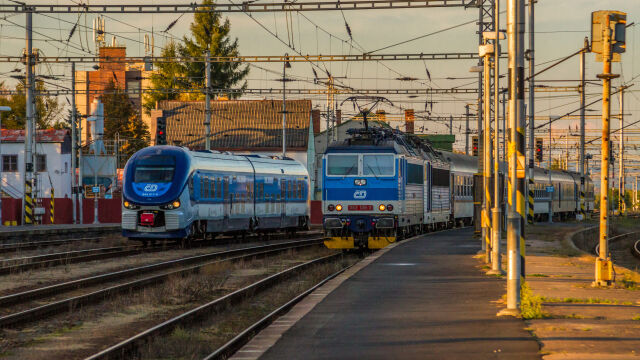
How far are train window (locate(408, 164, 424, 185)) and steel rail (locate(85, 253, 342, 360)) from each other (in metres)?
8.12

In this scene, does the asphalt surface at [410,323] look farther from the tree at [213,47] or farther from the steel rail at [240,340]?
the tree at [213,47]

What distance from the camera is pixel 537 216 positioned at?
67.1 meters

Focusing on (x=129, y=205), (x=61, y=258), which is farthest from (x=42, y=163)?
(x=61, y=258)

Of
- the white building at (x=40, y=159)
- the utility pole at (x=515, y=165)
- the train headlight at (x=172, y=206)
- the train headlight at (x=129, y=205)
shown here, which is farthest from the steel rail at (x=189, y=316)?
the white building at (x=40, y=159)

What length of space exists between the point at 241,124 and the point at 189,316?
236 feet

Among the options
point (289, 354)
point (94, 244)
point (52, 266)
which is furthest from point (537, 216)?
point (289, 354)

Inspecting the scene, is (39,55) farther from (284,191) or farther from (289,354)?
(289,354)

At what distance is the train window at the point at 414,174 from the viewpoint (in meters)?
32.2

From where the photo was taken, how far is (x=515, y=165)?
15.3 m

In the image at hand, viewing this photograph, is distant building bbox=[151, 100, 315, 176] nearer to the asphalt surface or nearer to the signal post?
the asphalt surface

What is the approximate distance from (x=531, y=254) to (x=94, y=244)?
16890 mm

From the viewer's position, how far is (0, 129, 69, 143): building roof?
74062 millimetres

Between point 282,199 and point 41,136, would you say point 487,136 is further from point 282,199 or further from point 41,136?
point 41,136

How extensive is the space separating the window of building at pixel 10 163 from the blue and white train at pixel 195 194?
38542mm
